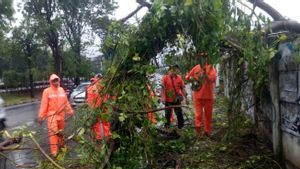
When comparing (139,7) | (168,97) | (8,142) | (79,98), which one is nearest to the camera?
(8,142)

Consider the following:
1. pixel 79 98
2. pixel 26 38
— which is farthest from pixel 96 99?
pixel 26 38

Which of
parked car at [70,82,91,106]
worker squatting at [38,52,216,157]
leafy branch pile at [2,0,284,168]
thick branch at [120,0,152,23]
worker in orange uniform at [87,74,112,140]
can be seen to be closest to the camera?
leafy branch pile at [2,0,284,168]

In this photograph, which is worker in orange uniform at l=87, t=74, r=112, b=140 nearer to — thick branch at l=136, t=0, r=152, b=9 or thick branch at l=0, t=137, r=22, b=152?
thick branch at l=0, t=137, r=22, b=152

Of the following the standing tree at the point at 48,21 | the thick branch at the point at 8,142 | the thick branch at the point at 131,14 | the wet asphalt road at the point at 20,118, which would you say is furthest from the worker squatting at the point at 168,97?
the standing tree at the point at 48,21

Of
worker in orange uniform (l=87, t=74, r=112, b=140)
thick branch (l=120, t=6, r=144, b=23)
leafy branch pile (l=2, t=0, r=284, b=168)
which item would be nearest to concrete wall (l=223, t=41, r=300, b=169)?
leafy branch pile (l=2, t=0, r=284, b=168)

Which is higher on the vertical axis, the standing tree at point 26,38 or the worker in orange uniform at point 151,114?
the standing tree at point 26,38

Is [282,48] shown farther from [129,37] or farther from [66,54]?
[66,54]

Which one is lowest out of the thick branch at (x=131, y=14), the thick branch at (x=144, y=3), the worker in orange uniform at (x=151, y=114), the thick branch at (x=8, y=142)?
the thick branch at (x=8, y=142)

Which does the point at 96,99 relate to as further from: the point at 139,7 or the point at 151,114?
the point at 139,7

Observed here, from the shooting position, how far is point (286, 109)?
19.2ft

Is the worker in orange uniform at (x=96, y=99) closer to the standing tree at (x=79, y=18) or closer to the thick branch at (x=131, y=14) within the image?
the thick branch at (x=131, y=14)

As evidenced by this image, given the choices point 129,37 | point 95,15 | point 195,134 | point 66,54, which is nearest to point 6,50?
Result: point 66,54

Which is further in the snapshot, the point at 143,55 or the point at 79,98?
the point at 79,98

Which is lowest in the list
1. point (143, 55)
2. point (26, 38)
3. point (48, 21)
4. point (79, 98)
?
point (79, 98)
